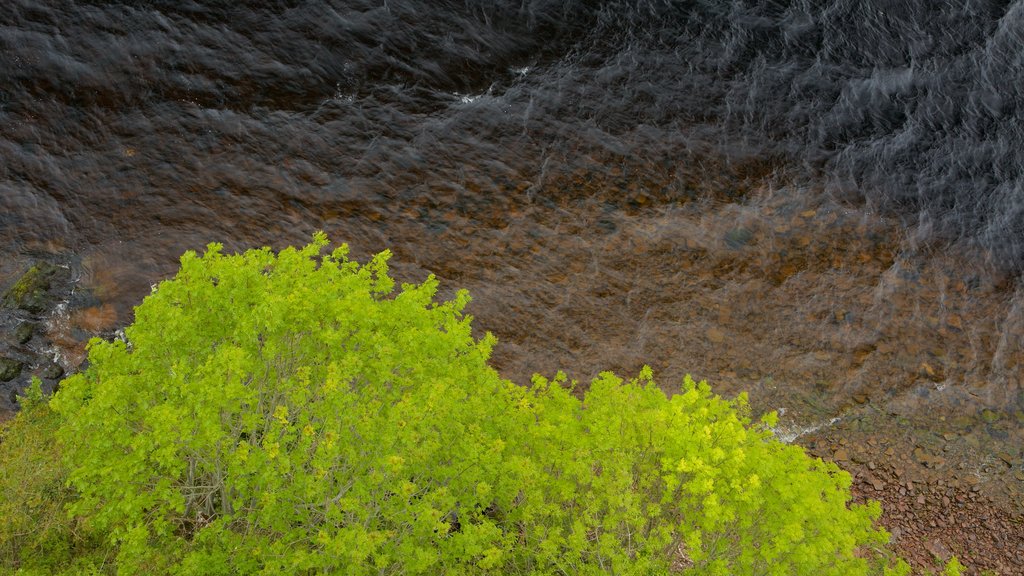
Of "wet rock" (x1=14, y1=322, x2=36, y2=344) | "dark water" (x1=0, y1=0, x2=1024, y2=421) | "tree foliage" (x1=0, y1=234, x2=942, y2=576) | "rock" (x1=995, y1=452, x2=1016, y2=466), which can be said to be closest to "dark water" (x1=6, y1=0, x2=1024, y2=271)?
"dark water" (x1=0, y1=0, x2=1024, y2=421)

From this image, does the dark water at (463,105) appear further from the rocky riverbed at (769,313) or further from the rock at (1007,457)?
the rock at (1007,457)

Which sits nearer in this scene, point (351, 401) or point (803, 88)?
point (351, 401)

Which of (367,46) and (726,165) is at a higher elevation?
(367,46)

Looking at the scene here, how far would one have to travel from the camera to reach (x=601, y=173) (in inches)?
1250

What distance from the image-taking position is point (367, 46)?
3319cm

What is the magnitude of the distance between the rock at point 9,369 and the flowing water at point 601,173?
1.39ft

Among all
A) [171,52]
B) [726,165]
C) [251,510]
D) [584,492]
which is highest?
[171,52]

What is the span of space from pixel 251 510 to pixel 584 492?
7.17 m

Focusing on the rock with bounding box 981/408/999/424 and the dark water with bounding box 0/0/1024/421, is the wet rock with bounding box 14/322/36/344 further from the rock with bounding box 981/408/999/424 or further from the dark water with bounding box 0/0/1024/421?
the rock with bounding box 981/408/999/424

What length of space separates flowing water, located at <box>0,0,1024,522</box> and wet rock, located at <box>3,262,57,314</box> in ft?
1.73

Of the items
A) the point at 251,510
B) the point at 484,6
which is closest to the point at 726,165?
the point at 484,6

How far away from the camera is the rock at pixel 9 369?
2267 cm

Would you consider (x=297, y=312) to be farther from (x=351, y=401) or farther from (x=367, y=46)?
(x=367, y=46)

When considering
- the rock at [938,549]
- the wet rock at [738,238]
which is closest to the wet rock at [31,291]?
the wet rock at [738,238]
